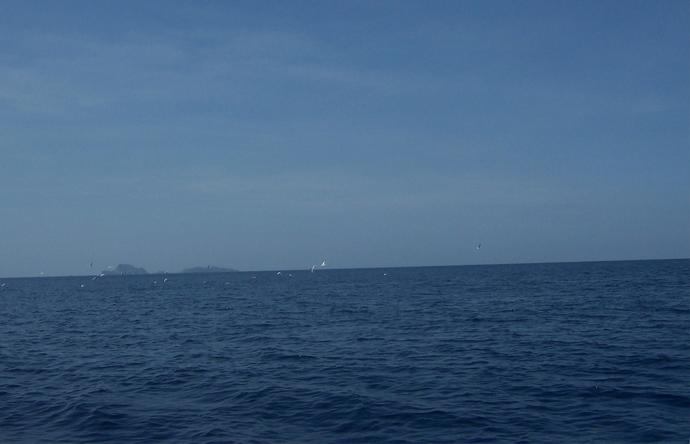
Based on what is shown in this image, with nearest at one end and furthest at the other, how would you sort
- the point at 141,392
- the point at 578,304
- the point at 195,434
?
the point at 195,434, the point at 141,392, the point at 578,304

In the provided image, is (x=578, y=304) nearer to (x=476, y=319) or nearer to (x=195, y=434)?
(x=476, y=319)

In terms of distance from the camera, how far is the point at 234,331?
39188 mm

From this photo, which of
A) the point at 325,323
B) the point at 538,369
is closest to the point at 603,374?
the point at 538,369

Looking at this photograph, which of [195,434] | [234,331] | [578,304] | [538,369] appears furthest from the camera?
[578,304]

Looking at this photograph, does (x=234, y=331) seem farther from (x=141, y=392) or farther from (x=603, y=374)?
(x=603, y=374)

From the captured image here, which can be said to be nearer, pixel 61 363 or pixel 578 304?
pixel 61 363

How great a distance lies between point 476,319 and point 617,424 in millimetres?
25230

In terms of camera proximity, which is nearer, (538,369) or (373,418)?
(373,418)

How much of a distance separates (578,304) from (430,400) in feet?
115

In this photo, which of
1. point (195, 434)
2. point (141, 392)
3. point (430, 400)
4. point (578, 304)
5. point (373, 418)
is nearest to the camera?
point (195, 434)

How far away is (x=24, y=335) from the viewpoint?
40188mm

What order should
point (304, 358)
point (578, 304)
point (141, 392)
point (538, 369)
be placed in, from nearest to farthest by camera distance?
1. point (141, 392)
2. point (538, 369)
3. point (304, 358)
4. point (578, 304)

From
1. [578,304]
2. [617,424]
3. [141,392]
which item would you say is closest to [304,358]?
[141,392]

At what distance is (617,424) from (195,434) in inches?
447
